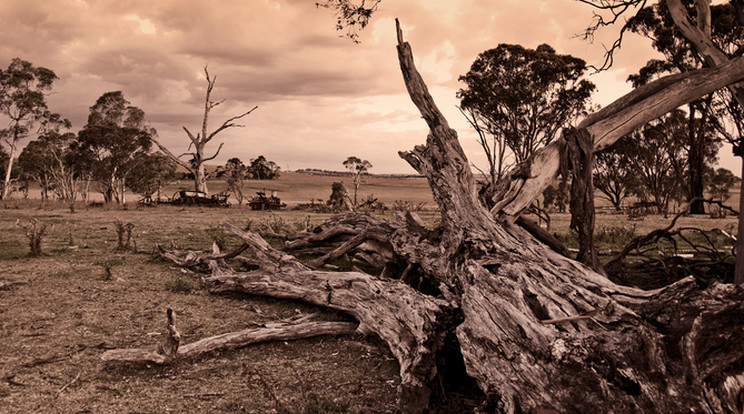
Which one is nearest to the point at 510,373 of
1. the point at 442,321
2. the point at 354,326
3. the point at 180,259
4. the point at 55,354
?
the point at 442,321

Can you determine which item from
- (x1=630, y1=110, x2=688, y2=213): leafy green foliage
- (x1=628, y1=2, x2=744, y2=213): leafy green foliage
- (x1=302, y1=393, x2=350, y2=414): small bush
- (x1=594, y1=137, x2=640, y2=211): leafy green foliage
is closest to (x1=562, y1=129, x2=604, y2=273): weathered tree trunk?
(x1=302, y1=393, x2=350, y2=414): small bush

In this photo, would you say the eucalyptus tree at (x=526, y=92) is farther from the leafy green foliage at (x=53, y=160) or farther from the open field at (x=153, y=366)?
the leafy green foliage at (x=53, y=160)

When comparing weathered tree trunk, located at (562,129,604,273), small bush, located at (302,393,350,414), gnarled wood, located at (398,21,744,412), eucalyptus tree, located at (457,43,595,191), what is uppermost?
eucalyptus tree, located at (457,43,595,191)

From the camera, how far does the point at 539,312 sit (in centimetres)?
323

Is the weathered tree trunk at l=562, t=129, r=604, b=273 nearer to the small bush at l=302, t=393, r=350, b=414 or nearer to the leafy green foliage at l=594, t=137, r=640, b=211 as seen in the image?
the small bush at l=302, t=393, r=350, b=414

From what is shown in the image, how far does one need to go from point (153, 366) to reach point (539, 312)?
3.01 meters

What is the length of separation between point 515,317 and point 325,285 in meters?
2.60

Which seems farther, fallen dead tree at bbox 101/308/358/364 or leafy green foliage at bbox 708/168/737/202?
leafy green foliage at bbox 708/168/737/202

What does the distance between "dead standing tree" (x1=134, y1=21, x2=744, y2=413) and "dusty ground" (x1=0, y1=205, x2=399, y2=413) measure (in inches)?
15.4

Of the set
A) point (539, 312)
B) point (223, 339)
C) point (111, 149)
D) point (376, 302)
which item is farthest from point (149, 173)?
point (539, 312)

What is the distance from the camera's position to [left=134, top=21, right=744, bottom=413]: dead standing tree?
2422mm

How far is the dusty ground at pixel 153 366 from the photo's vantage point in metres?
3.33

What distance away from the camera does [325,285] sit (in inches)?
205

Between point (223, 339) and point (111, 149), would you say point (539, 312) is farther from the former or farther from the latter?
point (111, 149)
